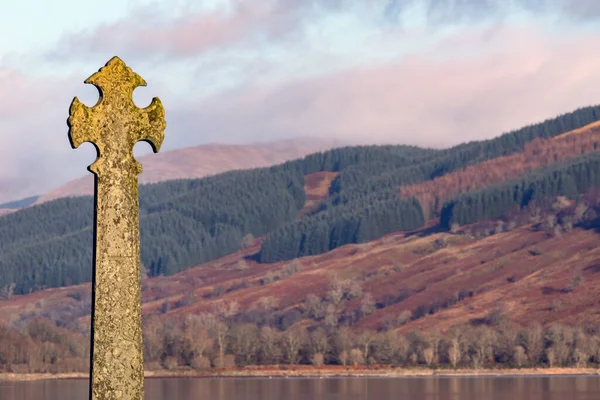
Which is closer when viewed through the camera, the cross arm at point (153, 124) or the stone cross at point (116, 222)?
the stone cross at point (116, 222)

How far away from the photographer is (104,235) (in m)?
13.4

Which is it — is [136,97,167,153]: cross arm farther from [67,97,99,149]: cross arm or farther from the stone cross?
[67,97,99,149]: cross arm

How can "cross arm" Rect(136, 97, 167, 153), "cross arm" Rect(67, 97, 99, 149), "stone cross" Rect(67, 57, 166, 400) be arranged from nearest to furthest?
"stone cross" Rect(67, 57, 166, 400) < "cross arm" Rect(67, 97, 99, 149) < "cross arm" Rect(136, 97, 167, 153)

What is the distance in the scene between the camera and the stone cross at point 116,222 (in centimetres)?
1320

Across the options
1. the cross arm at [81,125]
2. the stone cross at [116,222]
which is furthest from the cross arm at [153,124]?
the cross arm at [81,125]

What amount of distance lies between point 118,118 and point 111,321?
2176mm

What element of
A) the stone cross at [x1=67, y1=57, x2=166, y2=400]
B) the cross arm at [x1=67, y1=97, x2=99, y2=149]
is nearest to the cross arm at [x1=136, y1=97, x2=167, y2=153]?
the stone cross at [x1=67, y1=57, x2=166, y2=400]

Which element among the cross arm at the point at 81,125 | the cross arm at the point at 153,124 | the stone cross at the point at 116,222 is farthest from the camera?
the cross arm at the point at 153,124

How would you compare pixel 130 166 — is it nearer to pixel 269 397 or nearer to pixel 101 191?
pixel 101 191

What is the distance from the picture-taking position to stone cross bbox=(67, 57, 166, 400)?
13.2m

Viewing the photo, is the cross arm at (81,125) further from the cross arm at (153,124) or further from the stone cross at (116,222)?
the cross arm at (153,124)

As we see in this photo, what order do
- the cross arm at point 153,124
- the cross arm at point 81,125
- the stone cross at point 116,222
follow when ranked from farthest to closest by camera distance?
the cross arm at point 153,124 < the cross arm at point 81,125 < the stone cross at point 116,222

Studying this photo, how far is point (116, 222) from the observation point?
44.2ft

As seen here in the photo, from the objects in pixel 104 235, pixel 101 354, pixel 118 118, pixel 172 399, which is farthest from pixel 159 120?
pixel 172 399
